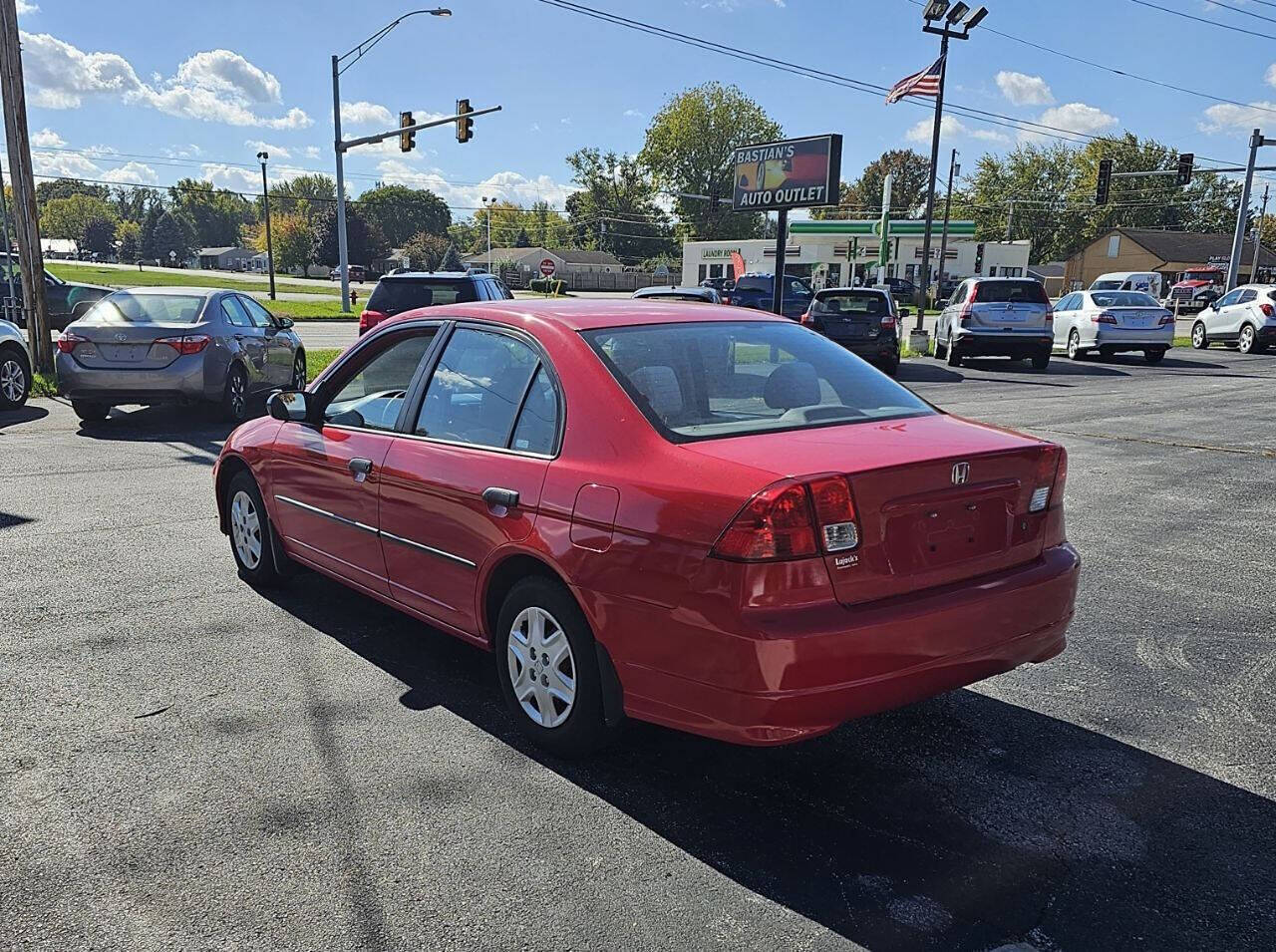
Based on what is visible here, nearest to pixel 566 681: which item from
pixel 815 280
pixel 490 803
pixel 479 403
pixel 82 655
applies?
pixel 490 803

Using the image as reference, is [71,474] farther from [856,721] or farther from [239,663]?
[856,721]

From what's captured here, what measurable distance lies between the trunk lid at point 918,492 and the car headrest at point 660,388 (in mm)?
285

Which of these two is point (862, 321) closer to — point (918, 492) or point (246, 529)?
point (246, 529)

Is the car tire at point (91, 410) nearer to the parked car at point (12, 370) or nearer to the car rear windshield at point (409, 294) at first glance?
the parked car at point (12, 370)

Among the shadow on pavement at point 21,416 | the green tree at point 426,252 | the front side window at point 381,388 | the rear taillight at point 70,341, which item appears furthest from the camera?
the green tree at point 426,252

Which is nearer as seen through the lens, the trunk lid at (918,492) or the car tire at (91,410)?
the trunk lid at (918,492)

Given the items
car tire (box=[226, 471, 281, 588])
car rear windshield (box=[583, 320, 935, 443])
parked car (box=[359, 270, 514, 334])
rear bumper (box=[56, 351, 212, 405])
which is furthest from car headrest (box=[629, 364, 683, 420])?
parked car (box=[359, 270, 514, 334])

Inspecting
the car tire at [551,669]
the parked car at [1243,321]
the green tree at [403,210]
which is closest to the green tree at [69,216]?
the green tree at [403,210]

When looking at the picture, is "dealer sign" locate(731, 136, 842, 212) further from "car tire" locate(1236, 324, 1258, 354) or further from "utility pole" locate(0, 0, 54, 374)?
"car tire" locate(1236, 324, 1258, 354)

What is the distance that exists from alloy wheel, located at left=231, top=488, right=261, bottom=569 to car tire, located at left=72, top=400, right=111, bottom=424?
664 centimetres

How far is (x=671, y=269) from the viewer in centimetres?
10675

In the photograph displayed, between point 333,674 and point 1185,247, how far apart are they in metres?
104

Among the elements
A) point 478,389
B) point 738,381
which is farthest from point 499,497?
point 738,381

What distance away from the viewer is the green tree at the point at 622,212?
115 metres
